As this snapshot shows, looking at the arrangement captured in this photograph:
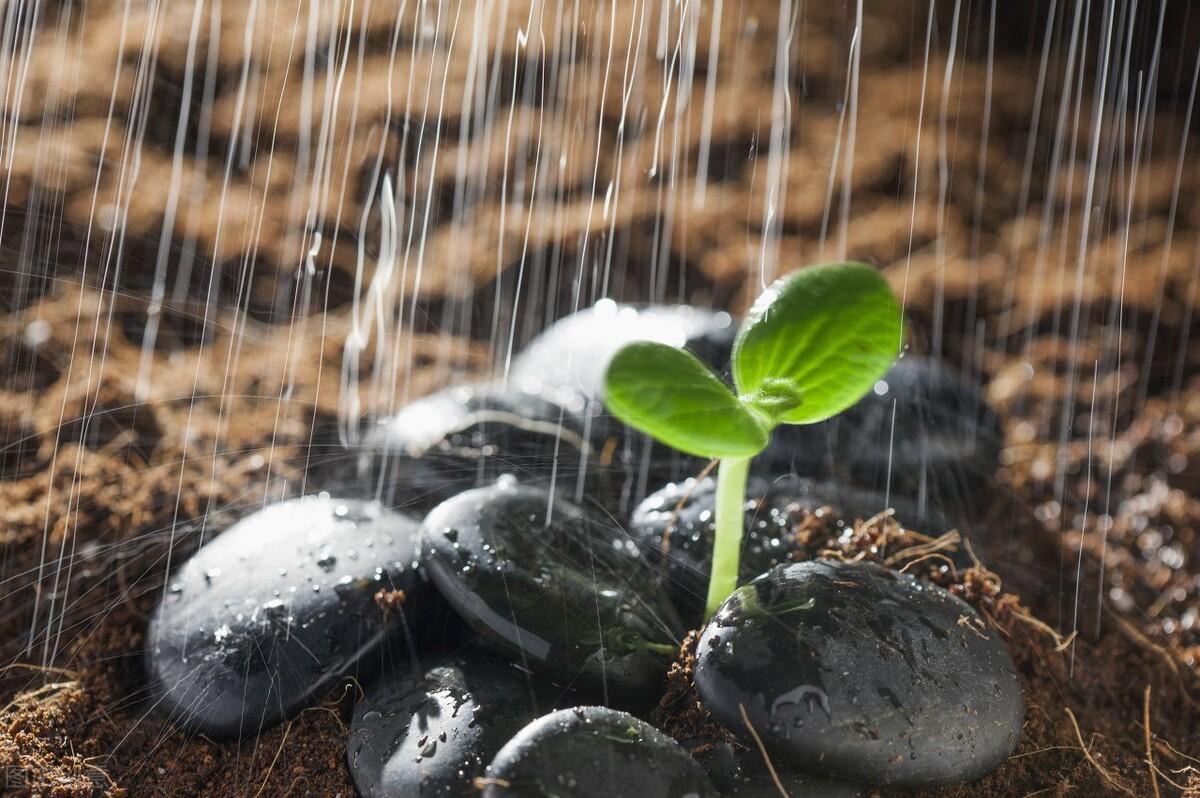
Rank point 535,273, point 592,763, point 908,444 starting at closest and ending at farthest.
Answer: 1. point 592,763
2. point 908,444
3. point 535,273

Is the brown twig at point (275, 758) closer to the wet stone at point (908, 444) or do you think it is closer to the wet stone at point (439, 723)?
the wet stone at point (439, 723)

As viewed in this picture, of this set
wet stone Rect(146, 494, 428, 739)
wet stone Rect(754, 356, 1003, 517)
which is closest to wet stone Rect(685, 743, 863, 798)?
wet stone Rect(146, 494, 428, 739)

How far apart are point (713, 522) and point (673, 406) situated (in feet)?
1.10

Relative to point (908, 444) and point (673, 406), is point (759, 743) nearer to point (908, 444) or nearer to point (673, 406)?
point (673, 406)

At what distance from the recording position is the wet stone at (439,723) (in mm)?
990

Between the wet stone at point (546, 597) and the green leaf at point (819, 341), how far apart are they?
270 millimetres

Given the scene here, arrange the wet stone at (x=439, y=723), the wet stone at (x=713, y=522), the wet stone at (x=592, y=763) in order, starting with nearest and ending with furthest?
the wet stone at (x=592, y=763) → the wet stone at (x=439, y=723) → the wet stone at (x=713, y=522)

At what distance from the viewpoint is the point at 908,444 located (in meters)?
1.63

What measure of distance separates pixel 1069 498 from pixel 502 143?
190 centimetres

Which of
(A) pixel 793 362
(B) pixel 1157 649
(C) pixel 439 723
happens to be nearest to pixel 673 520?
(A) pixel 793 362

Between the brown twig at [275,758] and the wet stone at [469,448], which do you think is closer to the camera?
the brown twig at [275,758]

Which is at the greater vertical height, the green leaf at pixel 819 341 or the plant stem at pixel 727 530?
the green leaf at pixel 819 341

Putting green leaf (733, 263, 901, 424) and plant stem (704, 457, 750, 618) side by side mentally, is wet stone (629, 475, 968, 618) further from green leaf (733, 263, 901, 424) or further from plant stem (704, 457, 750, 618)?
green leaf (733, 263, 901, 424)

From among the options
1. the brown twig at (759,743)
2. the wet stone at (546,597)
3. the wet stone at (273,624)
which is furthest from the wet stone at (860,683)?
the wet stone at (273,624)
